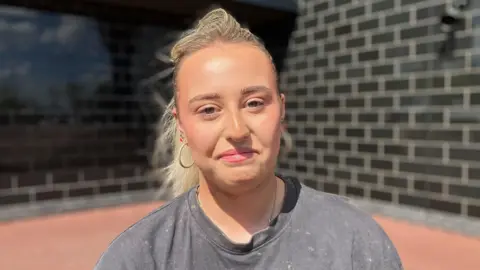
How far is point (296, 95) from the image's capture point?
489 centimetres

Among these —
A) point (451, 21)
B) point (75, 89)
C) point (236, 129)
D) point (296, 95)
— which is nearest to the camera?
point (236, 129)

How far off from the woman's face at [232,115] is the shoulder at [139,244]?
6.3 inches

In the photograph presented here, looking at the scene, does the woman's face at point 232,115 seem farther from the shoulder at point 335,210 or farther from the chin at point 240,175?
the shoulder at point 335,210

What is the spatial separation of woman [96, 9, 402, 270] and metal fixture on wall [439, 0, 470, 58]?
2.82 m

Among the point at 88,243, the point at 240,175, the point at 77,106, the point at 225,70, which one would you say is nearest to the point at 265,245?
the point at 240,175

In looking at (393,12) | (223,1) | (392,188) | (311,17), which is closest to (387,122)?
(392,188)

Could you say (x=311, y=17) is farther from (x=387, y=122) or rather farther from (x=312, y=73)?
(x=387, y=122)

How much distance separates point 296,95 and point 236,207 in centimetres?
382

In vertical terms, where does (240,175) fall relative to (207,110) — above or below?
below

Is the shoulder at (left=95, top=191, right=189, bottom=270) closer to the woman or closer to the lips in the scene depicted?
the woman

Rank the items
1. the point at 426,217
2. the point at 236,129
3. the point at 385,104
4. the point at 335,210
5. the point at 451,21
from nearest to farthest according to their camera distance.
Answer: the point at 236,129
the point at 335,210
the point at 451,21
the point at 426,217
the point at 385,104

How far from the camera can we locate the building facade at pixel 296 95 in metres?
3.54

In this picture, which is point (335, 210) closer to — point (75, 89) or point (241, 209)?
point (241, 209)

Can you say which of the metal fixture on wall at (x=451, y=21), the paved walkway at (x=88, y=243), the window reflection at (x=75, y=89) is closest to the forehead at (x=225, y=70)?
the paved walkway at (x=88, y=243)
